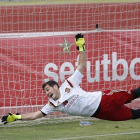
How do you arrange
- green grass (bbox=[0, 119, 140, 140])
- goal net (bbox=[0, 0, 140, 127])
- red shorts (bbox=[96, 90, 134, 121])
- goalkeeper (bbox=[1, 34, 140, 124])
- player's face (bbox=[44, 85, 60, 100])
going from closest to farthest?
player's face (bbox=[44, 85, 60, 100]) → goalkeeper (bbox=[1, 34, 140, 124]) → red shorts (bbox=[96, 90, 134, 121]) → green grass (bbox=[0, 119, 140, 140]) → goal net (bbox=[0, 0, 140, 127])

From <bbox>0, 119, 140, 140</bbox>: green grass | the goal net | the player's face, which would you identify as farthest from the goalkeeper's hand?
the goal net

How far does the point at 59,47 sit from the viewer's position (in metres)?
12.3

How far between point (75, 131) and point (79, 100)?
2.53 m

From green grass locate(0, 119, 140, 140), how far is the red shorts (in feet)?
4.18

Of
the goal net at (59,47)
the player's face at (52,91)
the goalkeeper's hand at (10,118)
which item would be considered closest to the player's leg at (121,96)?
the player's face at (52,91)

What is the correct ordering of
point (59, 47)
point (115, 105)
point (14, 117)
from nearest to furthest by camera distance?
point (14, 117), point (115, 105), point (59, 47)

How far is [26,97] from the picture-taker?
12.2 m

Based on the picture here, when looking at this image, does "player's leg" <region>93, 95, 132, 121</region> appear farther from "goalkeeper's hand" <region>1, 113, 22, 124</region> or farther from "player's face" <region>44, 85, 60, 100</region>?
"goalkeeper's hand" <region>1, 113, 22, 124</region>

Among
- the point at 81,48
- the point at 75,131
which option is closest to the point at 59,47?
the point at 75,131

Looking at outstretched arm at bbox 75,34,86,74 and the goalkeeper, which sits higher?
outstretched arm at bbox 75,34,86,74

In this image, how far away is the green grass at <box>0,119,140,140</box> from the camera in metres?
10.3

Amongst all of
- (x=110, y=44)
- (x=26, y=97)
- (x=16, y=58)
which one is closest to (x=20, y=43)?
(x=16, y=58)

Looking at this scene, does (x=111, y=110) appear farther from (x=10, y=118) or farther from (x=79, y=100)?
(x=10, y=118)

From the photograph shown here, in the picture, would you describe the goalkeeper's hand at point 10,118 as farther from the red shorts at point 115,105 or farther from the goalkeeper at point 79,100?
the red shorts at point 115,105
